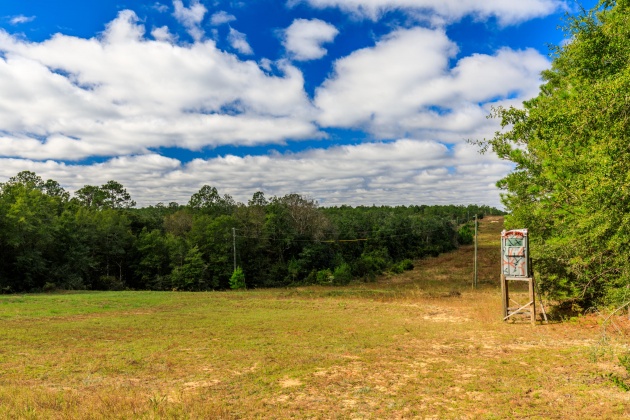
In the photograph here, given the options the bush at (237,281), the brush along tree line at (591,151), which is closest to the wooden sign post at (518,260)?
the brush along tree line at (591,151)

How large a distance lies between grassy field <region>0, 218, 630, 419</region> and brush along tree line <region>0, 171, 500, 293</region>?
22790 mm

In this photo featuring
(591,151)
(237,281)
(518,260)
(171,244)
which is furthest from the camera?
(171,244)

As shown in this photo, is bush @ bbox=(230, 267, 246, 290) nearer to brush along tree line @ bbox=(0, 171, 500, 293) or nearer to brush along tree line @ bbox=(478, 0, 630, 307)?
brush along tree line @ bbox=(0, 171, 500, 293)

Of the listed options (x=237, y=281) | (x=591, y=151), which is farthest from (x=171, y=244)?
(x=591, y=151)

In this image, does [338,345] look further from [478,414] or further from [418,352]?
[478,414]

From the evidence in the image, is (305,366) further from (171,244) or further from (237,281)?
(171,244)

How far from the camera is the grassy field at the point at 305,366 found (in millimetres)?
7055

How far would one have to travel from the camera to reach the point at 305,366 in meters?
10.2

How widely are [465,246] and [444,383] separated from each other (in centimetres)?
9182

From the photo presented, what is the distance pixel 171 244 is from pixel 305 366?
156ft

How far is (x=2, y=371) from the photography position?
9.34m

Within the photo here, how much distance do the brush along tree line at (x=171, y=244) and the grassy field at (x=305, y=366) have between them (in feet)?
74.8

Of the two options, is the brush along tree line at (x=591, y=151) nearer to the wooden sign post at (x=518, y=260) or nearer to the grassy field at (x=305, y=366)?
the wooden sign post at (x=518, y=260)

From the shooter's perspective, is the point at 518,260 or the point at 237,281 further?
the point at 237,281
